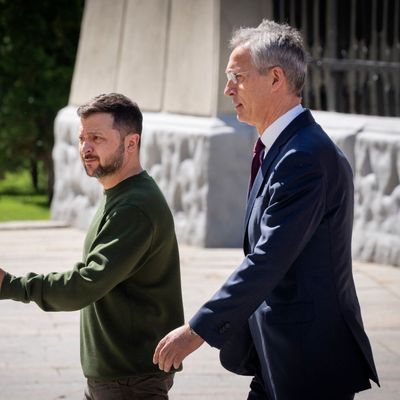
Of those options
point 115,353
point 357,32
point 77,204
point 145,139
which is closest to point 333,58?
point 357,32

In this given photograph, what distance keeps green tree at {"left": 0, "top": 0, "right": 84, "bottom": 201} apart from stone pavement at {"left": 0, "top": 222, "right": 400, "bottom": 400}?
8.11 metres

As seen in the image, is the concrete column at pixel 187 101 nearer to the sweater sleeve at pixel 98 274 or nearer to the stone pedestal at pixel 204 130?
the stone pedestal at pixel 204 130

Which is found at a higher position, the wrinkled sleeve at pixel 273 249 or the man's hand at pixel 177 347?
the wrinkled sleeve at pixel 273 249

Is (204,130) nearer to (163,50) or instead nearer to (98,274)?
(163,50)

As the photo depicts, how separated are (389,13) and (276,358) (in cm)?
689

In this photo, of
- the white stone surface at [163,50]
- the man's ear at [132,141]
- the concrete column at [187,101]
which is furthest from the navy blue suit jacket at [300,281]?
the concrete column at [187,101]

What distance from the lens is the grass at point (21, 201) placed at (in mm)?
16312

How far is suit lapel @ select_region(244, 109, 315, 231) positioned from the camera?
3.58 metres

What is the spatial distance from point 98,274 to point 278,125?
2.36 ft

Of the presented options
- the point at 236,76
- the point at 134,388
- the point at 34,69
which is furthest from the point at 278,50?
the point at 34,69

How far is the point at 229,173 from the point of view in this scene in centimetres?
1013

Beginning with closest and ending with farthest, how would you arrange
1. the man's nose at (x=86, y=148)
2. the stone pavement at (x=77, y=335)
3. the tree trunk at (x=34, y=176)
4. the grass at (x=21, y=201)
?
the man's nose at (x=86, y=148)
the stone pavement at (x=77, y=335)
the grass at (x=21, y=201)
the tree trunk at (x=34, y=176)

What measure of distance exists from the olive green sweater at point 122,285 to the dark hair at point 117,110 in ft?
0.54

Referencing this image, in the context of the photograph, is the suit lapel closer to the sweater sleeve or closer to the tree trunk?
the sweater sleeve
